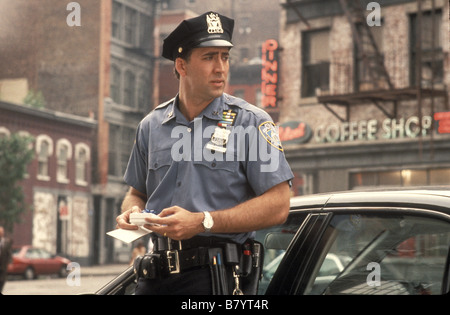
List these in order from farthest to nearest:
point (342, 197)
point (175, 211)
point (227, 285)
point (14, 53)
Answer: point (14, 53)
point (342, 197)
point (227, 285)
point (175, 211)

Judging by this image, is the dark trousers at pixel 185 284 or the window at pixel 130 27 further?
the window at pixel 130 27

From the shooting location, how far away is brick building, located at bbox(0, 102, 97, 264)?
107 feet

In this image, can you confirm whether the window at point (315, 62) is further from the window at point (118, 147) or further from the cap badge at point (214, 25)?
the cap badge at point (214, 25)

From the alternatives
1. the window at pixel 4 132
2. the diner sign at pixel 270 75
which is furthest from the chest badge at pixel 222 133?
the window at pixel 4 132

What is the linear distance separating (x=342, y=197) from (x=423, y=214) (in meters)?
0.40

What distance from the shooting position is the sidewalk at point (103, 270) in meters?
30.7

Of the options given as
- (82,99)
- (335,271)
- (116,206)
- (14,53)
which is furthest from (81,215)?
(335,271)

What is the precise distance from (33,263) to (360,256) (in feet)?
86.8

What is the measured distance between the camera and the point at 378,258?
3.30m

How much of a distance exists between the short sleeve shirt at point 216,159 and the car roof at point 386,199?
41 cm

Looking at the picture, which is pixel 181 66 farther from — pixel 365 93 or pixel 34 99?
pixel 34 99

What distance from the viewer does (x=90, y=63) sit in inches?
1464

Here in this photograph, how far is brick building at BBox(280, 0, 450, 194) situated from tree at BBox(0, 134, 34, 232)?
1280cm
